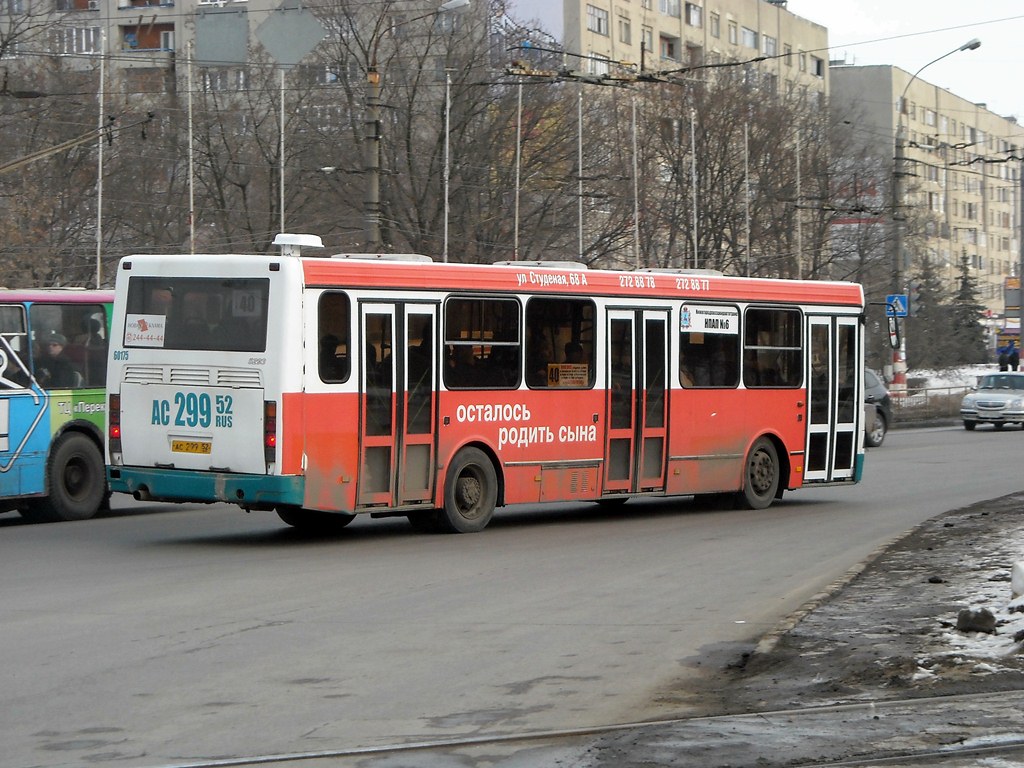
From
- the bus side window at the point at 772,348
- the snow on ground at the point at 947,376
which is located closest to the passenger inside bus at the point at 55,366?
the bus side window at the point at 772,348

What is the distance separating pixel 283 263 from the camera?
14.4 meters

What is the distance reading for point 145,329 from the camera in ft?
50.0

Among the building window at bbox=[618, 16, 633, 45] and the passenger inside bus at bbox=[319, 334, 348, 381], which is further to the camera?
the building window at bbox=[618, 16, 633, 45]

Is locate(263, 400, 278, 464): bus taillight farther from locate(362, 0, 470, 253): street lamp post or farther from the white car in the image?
the white car

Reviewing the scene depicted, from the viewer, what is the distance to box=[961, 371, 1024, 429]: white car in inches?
1638

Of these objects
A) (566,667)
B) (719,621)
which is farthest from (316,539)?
(566,667)

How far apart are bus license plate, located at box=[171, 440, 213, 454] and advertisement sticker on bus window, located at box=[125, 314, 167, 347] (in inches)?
38.0

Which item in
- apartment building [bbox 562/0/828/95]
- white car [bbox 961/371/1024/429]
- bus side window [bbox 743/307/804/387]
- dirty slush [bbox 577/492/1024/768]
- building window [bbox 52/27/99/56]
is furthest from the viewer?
apartment building [bbox 562/0/828/95]

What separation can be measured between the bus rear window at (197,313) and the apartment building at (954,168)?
81499 millimetres

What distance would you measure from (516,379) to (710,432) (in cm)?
325

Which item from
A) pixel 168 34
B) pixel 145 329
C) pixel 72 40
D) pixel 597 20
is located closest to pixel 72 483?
pixel 145 329

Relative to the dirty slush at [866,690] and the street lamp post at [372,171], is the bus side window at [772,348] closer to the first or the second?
the street lamp post at [372,171]

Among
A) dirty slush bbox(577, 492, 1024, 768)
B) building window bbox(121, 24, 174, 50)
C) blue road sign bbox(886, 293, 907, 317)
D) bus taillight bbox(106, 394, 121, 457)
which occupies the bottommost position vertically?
dirty slush bbox(577, 492, 1024, 768)

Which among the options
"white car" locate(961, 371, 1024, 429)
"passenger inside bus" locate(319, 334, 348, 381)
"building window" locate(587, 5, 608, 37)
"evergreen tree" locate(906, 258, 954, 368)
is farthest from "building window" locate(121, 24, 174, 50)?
"passenger inside bus" locate(319, 334, 348, 381)
